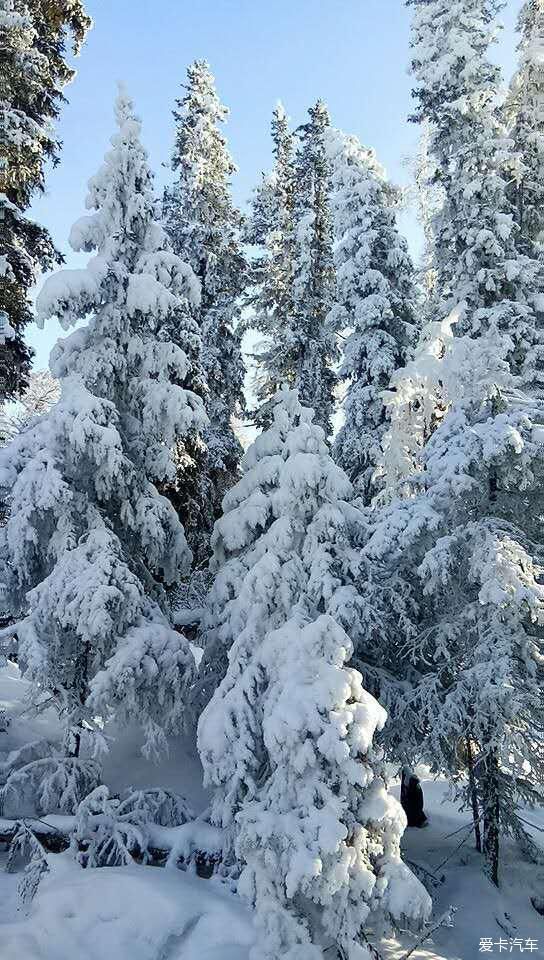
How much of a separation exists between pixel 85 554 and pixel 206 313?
13.9 metres

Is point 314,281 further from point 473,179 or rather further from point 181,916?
point 181,916

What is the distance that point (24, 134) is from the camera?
441 inches

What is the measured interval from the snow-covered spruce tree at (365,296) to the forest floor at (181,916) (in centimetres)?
923

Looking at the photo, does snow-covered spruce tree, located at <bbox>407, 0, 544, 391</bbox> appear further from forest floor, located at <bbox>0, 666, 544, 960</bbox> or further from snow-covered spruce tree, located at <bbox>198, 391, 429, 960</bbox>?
forest floor, located at <bbox>0, 666, 544, 960</bbox>

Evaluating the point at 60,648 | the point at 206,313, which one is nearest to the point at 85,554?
the point at 60,648

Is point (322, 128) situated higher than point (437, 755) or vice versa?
point (322, 128)

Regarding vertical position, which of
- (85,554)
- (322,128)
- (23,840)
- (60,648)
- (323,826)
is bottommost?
(23,840)

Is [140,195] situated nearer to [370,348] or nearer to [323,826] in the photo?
[370,348]

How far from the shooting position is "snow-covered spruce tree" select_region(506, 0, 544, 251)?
15656 millimetres

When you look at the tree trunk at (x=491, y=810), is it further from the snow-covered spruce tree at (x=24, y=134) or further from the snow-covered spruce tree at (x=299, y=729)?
the snow-covered spruce tree at (x=24, y=134)

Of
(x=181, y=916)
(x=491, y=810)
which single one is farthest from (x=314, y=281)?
(x=181, y=916)

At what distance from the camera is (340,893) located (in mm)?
6684

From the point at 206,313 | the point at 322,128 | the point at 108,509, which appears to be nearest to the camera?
the point at 108,509

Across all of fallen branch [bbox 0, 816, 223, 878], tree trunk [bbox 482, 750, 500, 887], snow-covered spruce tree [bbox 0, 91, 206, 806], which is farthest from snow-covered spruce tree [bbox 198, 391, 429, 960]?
tree trunk [bbox 482, 750, 500, 887]
